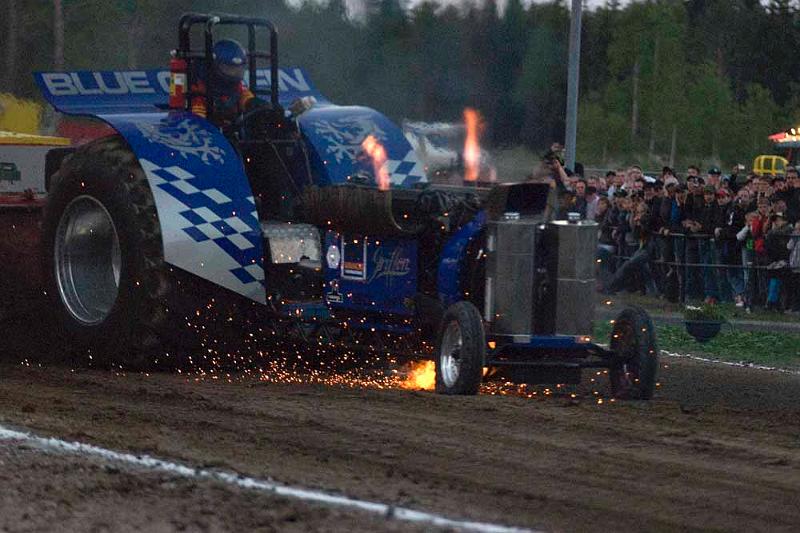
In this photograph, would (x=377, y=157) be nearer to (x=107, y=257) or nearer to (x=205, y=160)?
(x=205, y=160)

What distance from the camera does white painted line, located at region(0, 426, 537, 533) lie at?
200 inches

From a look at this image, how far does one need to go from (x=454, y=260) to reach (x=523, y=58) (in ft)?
9.79

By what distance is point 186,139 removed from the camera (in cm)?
980

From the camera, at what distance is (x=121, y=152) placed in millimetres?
9867

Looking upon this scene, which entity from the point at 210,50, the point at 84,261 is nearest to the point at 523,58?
the point at 210,50

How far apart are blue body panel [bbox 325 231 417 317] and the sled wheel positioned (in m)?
1.08

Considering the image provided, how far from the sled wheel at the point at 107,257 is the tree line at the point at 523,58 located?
234 cm

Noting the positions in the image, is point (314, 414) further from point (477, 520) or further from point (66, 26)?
point (66, 26)

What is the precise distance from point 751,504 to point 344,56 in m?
8.23

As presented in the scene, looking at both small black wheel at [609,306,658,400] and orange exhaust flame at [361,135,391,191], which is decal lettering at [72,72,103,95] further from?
small black wheel at [609,306,658,400]

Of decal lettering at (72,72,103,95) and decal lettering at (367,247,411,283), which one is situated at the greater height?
decal lettering at (72,72,103,95)

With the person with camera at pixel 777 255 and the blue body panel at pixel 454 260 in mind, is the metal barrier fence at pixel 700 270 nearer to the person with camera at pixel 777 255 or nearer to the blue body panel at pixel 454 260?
the person with camera at pixel 777 255

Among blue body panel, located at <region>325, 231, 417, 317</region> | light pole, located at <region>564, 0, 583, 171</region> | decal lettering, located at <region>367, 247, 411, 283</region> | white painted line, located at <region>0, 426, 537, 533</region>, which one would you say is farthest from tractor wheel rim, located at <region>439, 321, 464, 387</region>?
light pole, located at <region>564, 0, 583, 171</region>

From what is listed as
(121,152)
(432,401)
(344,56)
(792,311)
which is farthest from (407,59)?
(792,311)
